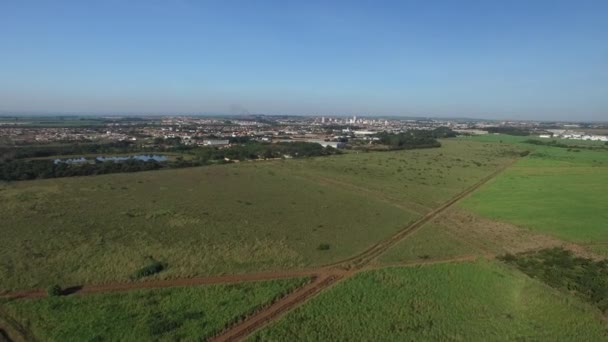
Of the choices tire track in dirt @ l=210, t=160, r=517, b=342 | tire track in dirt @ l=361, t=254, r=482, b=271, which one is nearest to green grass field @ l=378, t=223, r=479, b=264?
tire track in dirt @ l=361, t=254, r=482, b=271

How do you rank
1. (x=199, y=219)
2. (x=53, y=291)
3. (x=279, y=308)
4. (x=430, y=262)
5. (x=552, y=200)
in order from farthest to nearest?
1. (x=552, y=200)
2. (x=199, y=219)
3. (x=430, y=262)
4. (x=53, y=291)
5. (x=279, y=308)

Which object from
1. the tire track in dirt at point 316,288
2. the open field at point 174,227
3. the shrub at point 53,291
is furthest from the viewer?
the open field at point 174,227

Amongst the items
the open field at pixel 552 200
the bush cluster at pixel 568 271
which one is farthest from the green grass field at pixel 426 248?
the open field at pixel 552 200

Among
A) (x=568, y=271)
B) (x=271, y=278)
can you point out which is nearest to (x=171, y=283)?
(x=271, y=278)

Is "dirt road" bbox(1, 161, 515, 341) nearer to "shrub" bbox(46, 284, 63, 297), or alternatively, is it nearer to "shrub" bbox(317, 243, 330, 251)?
"shrub" bbox(46, 284, 63, 297)

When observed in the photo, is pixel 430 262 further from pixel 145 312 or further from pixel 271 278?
pixel 145 312

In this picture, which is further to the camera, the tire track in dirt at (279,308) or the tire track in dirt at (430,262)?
the tire track in dirt at (430,262)

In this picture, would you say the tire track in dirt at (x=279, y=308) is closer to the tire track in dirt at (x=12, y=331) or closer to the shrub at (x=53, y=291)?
the tire track in dirt at (x=12, y=331)
